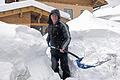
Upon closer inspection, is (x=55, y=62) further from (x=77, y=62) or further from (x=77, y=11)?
(x=77, y=11)

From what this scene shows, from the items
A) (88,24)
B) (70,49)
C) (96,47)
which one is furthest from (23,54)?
(88,24)

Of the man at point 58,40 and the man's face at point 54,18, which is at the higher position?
the man's face at point 54,18

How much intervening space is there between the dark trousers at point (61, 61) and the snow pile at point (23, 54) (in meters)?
0.75

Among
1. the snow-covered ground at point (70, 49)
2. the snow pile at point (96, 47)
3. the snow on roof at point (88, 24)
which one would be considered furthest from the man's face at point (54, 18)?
the snow on roof at point (88, 24)

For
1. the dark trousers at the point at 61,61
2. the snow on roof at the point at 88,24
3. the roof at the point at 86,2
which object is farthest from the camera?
the roof at the point at 86,2

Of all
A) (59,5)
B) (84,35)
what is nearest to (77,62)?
(84,35)

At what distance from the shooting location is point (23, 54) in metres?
5.34

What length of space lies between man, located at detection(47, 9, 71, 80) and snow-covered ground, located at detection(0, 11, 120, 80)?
0.35 metres

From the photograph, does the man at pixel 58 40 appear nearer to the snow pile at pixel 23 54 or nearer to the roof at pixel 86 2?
the snow pile at pixel 23 54

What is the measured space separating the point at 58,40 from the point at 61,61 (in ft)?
1.47

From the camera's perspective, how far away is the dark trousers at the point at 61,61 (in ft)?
23.2

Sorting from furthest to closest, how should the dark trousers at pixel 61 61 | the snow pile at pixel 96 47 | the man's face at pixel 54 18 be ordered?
the snow pile at pixel 96 47 → the dark trousers at pixel 61 61 → the man's face at pixel 54 18

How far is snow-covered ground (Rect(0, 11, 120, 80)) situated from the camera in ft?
16.2

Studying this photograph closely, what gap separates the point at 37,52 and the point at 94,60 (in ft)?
6.66
